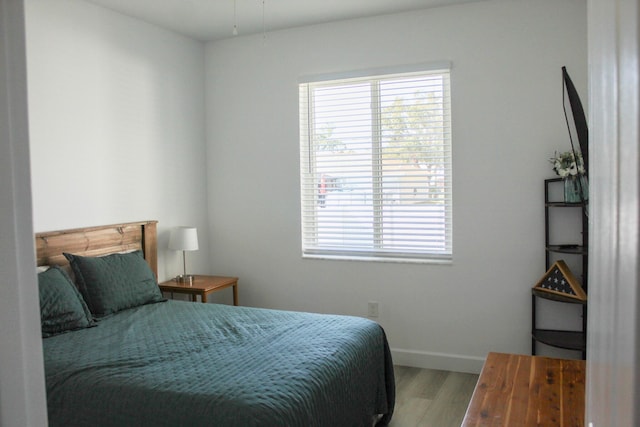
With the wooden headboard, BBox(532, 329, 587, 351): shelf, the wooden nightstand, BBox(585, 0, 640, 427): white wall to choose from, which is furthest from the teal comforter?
BBox(585, 0, 640, 427): white wall

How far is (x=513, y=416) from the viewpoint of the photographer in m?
1.85

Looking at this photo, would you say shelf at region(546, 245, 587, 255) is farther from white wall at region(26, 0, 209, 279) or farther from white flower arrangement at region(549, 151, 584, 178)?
white wall at region(26, 0, 209, 279)

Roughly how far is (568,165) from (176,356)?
2.68 metres

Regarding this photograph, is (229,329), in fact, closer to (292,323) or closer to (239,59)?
(292,323)

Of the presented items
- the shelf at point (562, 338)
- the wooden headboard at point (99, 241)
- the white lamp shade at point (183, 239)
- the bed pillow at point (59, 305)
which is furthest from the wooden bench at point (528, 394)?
the wooden headboard at point (99, 241)

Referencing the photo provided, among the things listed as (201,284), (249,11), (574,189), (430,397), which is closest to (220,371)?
(430,397)

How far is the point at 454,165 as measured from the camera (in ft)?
12.9

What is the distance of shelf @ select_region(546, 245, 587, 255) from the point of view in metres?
3.30

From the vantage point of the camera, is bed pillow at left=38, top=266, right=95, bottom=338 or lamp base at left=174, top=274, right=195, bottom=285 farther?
lamp base at left=174, top=274, right=195, bottom=285

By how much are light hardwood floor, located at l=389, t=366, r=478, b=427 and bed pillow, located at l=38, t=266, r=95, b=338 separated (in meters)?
1.92

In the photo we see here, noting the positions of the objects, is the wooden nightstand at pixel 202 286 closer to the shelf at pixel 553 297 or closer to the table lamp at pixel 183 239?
the table lamp at pixel 183 239

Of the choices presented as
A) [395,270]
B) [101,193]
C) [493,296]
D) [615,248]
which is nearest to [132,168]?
[101,193]

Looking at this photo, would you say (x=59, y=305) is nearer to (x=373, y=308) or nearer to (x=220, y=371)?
(x=220, y=371)

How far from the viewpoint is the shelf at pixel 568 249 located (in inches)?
130
